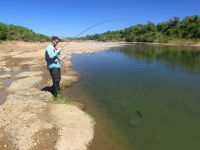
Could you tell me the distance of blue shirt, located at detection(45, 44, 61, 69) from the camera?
12969mm

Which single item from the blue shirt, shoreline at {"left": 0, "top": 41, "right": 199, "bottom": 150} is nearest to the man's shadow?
shoreline at {"left": 0, "top": 41, "right": 199, "bottom": 150}

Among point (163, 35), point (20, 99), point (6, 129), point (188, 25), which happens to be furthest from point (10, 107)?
point (163, 35)

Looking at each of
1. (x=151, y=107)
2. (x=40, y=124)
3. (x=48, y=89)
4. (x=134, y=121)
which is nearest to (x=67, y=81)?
(x=48, y=89)

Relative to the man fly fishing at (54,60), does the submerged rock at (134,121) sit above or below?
below

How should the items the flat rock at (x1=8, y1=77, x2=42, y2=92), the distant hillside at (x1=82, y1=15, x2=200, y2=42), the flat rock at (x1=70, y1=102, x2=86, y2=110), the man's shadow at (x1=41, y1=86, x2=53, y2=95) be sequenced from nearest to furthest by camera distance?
the flat rock at (x1=70, y1=102, x2=86, y2=110) → the man's shadow at (x1=41, y1=86, x2=53, y2=95) → the flat rock at (x1=8, y1=77, x2=42, y2=92) → the distant hillside at (x1=82, y1=15, x2=200, y2=42)

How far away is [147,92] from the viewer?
17.5 m

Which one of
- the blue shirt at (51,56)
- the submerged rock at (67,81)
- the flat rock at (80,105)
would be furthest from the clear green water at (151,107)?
the blue shirt at (51,56)

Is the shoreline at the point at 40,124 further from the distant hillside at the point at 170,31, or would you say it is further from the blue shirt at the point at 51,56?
the distant hillside at the point at 170,31

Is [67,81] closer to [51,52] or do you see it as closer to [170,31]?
[51,52]

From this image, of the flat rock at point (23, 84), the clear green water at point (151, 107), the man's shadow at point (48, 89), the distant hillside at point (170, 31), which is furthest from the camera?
the distant hillside at point (170, 31)

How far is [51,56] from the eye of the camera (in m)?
13.1

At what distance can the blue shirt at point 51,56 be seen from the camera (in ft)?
42.5

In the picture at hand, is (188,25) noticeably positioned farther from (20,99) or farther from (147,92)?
(20,99)

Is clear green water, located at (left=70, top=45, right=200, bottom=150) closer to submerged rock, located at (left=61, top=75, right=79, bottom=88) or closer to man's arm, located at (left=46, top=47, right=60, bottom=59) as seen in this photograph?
submerged rock, located at (left=61, top=75, right=79, bottom=88)
